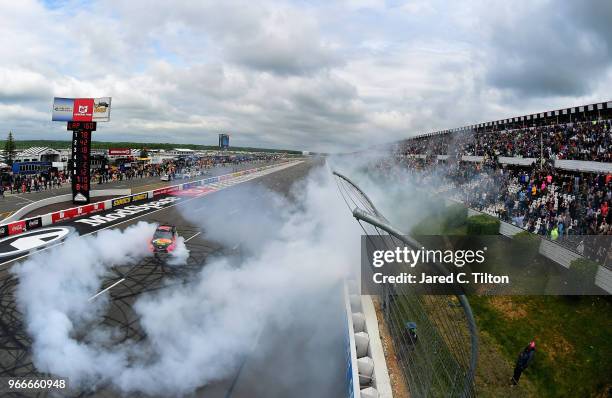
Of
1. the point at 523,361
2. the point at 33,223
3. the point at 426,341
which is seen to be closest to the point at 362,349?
the point at 426,341

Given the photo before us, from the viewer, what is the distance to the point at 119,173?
56.0 meters

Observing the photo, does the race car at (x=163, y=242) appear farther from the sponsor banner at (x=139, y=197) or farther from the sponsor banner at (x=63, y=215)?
the sponsor banner at (x=139, y=197)

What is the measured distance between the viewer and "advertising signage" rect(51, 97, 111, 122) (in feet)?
99.5

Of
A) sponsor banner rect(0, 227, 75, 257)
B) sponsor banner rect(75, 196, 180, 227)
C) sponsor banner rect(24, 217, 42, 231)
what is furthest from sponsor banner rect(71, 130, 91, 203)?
sponsor banner rect(0, 227, 75, 257)

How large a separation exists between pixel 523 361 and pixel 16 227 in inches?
1013

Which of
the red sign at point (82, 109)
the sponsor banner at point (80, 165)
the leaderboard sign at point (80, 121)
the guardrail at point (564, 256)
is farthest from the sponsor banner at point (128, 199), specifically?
the guardrail at point (564, 256)

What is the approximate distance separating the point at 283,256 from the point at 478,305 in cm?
828

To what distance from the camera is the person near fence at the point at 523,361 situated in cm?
891

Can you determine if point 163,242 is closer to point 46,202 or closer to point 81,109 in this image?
point 46,202

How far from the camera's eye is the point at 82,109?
1204 inches

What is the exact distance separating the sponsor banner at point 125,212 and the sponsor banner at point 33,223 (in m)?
2.37

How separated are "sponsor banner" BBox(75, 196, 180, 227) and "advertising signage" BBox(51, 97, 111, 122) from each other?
773 cm

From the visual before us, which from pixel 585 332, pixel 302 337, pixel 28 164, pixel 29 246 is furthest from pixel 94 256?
pixel 28 164

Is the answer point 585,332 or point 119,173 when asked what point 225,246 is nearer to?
point 585,332
